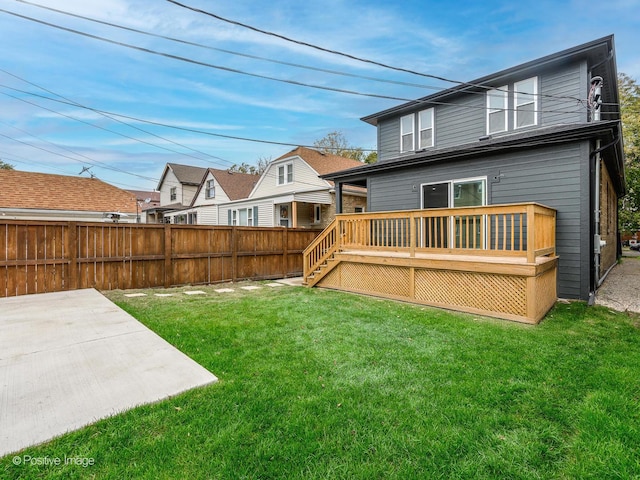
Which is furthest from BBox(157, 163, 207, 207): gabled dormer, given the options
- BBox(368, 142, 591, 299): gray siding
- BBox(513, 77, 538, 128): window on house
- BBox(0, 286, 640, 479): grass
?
BBox(0, 286, 640, 479): grass

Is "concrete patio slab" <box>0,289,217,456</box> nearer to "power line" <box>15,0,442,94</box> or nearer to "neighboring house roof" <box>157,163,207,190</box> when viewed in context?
"power line" <box>15,0,442,94</box>

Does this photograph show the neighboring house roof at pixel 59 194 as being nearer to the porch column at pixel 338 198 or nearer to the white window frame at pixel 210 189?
the white window frame at pixel 210 189

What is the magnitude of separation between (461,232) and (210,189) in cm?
1960

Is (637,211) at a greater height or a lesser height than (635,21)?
lesser

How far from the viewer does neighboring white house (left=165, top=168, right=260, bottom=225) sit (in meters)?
21.2

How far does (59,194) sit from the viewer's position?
53.1 feet

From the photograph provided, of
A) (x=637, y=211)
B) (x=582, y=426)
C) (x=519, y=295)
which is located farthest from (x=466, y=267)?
(x=637, y=211)

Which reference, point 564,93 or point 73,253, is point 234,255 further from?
point 564,93

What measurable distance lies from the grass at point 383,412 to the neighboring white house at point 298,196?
443 inches

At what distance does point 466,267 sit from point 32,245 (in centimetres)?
868

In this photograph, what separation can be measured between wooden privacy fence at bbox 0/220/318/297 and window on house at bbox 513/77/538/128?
24.6 feet

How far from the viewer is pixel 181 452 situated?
198 cm

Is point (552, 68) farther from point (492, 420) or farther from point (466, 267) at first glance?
point (492, 420)

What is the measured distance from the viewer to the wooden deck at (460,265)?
17.3 ft
